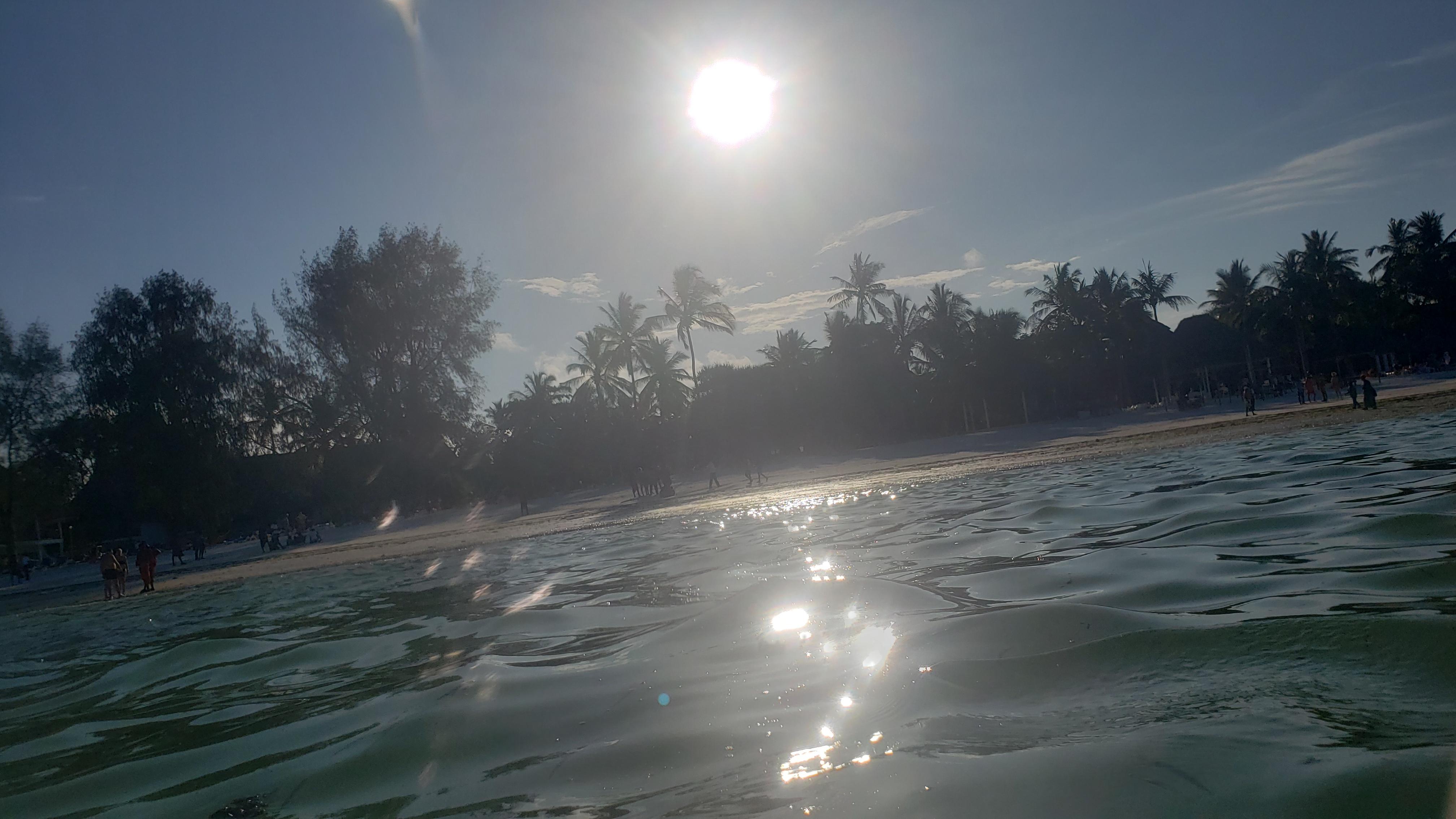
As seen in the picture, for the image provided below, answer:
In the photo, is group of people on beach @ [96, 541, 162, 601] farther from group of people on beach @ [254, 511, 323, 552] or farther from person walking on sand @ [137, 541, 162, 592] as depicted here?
group of people on beach @ [254, 511, 323, 552]

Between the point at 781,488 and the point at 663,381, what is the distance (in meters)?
19.9

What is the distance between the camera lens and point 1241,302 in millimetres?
51062

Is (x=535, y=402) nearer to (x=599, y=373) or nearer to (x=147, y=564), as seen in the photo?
(x=599, y=373)

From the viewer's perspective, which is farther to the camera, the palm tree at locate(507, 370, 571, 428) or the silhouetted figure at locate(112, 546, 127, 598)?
the palm tree at locate(507, 370, 571, 428)

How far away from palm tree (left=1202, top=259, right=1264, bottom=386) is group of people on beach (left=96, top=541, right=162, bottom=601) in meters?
56.4

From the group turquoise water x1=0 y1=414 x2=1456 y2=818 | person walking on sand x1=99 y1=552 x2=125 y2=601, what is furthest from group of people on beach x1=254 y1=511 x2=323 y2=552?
turquoise water x1=0 y1=414 x2=1456 y2=818

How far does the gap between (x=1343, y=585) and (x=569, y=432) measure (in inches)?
1656

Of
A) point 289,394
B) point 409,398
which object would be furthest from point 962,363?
point 289,394

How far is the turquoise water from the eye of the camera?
7.80 ft

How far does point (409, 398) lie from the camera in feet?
123

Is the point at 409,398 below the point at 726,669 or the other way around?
the other way around

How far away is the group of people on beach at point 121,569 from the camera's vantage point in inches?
780

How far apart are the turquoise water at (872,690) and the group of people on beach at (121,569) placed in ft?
45.2

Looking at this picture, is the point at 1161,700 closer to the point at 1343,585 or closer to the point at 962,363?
the point at 1343,585
